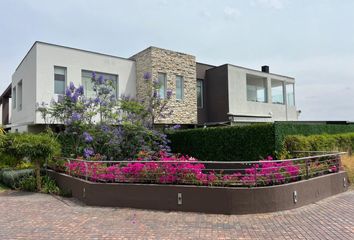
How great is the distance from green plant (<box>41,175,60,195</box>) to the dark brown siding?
13.2 meters

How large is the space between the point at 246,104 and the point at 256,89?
2670 millimetres

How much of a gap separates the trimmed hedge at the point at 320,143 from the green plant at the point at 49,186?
8813mm

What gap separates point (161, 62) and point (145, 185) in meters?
12.5

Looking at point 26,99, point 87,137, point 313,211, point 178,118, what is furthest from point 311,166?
point 26,99

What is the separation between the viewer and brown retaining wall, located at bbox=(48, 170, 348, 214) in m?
7.79

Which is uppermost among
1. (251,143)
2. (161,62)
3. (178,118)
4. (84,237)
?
(161,62)

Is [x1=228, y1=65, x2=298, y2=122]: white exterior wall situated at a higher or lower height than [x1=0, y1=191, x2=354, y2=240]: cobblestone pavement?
higher

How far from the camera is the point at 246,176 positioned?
8336 millimetres

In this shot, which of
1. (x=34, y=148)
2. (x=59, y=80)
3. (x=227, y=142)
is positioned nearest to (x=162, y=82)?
(x=59, y=80)

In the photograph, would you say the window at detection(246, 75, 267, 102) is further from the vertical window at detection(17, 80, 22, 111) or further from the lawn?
the vertical window at detection(17, 80, 22, 111)

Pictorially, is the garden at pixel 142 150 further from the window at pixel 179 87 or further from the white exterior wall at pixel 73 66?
the window at pixel 179 87

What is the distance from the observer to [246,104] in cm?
2352

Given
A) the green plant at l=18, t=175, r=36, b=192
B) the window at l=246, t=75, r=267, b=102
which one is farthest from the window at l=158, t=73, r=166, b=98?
the green plant at l=18, t=175, r=36, b=192

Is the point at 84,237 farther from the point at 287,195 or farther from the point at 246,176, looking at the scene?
the point at 287,195
